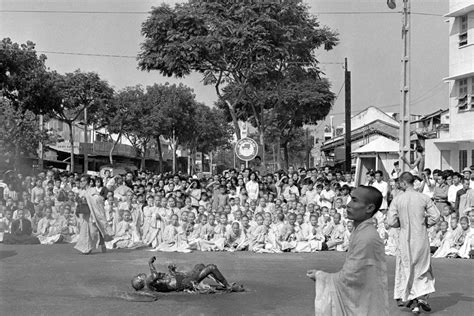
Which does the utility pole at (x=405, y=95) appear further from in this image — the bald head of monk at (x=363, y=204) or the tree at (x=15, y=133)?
the tree at (x=15, y=133)

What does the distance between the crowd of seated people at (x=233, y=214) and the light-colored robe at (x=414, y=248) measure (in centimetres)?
620

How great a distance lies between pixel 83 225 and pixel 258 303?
6.93 metres

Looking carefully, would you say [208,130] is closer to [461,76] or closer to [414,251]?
[461,76]

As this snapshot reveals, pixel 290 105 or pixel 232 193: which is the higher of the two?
pixel 290 105

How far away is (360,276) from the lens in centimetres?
500

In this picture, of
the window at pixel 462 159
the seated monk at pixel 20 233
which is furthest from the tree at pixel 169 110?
the seated monk at pixel 20 233

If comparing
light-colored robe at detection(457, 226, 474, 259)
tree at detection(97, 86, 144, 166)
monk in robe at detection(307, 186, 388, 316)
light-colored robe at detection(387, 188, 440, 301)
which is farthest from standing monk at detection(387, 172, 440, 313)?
tree at detection(97, 86, 144, 166)

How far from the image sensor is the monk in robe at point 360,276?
16.4ft

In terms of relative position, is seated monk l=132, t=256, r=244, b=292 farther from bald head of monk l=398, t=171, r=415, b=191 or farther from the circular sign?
the circular sign

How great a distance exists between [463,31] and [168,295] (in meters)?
23.1

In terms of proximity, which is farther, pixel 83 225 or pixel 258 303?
pixel 83 225

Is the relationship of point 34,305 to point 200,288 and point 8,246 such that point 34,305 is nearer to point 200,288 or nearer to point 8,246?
point 200,288

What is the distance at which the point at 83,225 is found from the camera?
14914 mm

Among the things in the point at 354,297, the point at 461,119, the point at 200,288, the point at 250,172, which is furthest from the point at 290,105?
the point at 354,297
